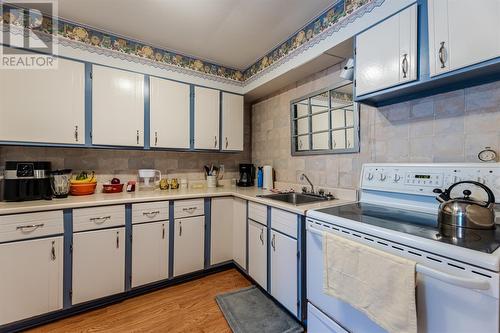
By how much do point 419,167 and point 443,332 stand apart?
2.90 feet

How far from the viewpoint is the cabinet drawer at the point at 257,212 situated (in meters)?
1.94

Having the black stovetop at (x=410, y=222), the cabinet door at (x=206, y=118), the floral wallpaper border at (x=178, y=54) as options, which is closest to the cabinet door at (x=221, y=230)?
the cabinet door at (x=206, y=118)

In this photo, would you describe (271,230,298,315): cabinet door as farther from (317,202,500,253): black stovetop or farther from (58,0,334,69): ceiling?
(58,0,334,69): ceiling

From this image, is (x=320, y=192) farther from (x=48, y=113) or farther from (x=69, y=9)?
(x=69, y=9)

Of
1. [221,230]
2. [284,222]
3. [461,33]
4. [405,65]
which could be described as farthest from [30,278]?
[461,33]

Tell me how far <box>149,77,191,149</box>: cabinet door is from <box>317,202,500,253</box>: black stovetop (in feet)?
5.79

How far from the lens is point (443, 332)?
81 centimetres

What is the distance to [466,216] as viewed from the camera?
3.18ft

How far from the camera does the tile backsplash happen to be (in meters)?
1.22

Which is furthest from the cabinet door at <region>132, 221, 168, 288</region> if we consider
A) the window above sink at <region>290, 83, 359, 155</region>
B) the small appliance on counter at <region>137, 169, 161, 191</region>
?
the window above sink at <region>290, 83, 359, 155</region>

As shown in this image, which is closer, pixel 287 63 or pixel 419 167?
pixel 419 167

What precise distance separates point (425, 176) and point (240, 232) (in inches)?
64.8

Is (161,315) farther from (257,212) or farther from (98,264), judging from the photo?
(257,212)

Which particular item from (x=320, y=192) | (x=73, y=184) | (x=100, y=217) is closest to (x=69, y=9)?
(x=73, y=184)
